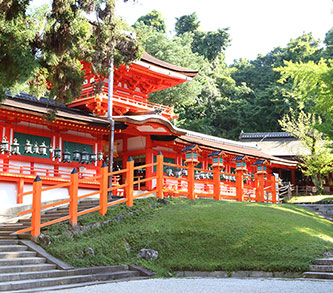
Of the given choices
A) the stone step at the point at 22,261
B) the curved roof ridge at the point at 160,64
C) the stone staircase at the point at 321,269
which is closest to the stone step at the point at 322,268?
the stone staircase at the point at 321,269

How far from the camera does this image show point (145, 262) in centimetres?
1007

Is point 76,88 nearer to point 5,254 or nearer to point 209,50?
point 5,254

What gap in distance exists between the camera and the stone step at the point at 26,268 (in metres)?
8.59

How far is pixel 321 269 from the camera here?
349 inches

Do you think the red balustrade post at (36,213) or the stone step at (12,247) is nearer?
the stone step at (12,247)

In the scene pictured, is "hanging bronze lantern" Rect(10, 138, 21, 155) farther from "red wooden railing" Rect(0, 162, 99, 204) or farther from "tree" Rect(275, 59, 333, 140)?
"tree" Rect(275, 59, 333, 140)

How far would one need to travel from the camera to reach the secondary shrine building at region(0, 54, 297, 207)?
14.5 metres

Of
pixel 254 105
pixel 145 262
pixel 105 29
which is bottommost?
pixel 145 262

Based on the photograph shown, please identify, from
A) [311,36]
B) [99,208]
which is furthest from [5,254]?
[311,36]

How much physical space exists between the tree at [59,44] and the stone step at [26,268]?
3859 millimetres

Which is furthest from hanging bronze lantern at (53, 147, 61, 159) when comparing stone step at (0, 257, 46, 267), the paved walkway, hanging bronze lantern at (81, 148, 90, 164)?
the paved walkway

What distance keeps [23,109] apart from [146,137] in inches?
252

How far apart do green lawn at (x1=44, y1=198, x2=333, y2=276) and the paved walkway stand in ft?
2.78

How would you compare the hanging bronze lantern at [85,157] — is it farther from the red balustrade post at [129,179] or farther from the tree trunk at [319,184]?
the tree trunk at [319,184]
